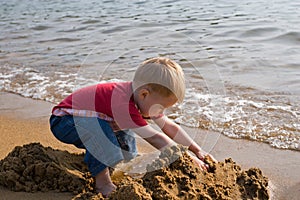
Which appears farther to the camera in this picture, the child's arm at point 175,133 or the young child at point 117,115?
the child's arm at point 175,133

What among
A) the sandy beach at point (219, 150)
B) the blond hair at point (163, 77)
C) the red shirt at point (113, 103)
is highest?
the blond hair at point (163, 77)

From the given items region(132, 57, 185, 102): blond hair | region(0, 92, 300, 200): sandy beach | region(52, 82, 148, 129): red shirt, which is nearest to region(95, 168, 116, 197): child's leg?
region(0, 92, 300, 200): sandy beach

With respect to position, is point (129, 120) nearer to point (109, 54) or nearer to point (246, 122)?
point (246, 122)

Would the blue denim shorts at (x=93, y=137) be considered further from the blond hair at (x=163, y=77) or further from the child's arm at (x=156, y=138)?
the blond hair at (x=163, y=77)

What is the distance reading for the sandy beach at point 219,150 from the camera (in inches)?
105

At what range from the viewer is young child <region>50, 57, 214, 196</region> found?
2.60 m

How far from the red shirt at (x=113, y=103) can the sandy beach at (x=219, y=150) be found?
0.51 metres

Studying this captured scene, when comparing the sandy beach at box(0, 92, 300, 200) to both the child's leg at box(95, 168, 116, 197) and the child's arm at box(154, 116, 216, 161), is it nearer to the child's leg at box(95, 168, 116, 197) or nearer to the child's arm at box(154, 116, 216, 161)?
the child's leg at box(95, 168, 116, 197)

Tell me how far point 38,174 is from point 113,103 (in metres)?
0.62

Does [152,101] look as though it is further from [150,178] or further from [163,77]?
[150,178]

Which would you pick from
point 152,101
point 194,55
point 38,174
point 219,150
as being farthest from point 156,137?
point 194,55

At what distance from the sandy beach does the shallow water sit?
0.15 m

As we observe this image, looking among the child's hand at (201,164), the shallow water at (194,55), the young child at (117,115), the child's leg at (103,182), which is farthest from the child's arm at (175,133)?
the shallow water at (194,55)

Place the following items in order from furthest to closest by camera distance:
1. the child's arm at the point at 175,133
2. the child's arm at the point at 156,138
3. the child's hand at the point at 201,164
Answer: the child's arm at the point at 175,133
the child's arm at the point at 156,138
the child's hand at the point at 201,164
